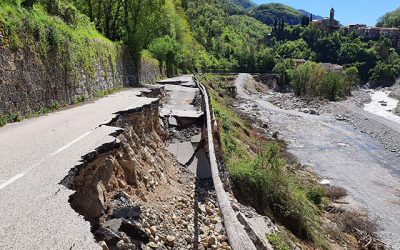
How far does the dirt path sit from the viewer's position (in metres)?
22.6

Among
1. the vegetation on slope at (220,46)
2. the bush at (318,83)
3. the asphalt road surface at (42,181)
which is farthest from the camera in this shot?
the vegetation on slope at (220,46)

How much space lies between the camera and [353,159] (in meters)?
34.5

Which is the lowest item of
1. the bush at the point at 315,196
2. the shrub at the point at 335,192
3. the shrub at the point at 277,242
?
the shrub at the point at 335,192

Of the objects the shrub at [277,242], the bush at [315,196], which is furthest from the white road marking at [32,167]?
the bush at [315,196]

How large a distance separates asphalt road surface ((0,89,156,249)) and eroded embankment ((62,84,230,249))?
1.32ft

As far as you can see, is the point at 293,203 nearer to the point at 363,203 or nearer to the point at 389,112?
the point at 363,203

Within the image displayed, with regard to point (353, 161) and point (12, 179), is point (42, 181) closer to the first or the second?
point (12, 179)

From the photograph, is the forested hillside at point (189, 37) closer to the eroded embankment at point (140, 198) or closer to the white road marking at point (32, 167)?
the white road marking at point (32, 167)

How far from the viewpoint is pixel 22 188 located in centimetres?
662

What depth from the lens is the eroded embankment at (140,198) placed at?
22.8 ft

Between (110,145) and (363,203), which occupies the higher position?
(110,145)

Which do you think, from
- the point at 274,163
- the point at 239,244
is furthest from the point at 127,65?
the point at 239,244

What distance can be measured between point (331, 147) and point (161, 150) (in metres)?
28.6

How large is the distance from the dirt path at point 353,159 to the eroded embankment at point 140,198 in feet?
39.0
